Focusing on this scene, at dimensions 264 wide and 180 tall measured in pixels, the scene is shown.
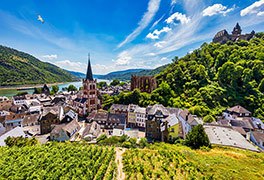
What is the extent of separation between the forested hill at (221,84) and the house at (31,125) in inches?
1332

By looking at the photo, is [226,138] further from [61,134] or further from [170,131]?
[61,134]

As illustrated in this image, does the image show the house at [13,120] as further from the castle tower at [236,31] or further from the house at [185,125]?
the castle tower at [236,31]

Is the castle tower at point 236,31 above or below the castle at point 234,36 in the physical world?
above

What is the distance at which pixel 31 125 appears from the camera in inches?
1339

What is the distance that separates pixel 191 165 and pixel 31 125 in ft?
115

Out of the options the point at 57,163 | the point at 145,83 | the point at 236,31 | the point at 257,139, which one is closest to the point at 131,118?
the point at 145,83

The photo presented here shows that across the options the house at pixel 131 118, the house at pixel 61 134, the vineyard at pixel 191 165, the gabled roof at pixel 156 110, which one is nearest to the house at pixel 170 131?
the gabled roof at pixel 156 110

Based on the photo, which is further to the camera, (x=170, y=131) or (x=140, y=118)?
(x=140, y=118)

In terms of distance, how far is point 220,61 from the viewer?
5584 cm

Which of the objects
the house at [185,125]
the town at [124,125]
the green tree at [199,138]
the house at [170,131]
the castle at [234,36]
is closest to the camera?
the green tree at [199,138]

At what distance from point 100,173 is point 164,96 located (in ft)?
113

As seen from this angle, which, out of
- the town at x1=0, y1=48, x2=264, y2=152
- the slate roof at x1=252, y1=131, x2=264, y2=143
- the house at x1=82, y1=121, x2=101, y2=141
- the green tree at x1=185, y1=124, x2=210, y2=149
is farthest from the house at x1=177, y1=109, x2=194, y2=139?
the house at x1=82, y1=121, x2=101, y2=141

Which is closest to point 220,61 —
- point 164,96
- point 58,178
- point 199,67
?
point 199,67

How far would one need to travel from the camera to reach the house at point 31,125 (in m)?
31.3
